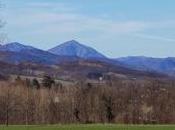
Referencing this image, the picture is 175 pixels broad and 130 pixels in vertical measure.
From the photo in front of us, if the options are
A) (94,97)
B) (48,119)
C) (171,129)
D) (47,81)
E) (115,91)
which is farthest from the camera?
(47,81)

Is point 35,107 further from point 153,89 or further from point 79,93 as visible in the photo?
point 153,89

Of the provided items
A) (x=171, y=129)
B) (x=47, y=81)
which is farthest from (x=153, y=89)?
(x=171, y=129)

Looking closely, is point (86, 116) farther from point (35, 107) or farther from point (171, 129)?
point (171, 129)

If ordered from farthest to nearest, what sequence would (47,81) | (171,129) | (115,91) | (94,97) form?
(47,81) → (115,91) → (94,97) → (171,129)

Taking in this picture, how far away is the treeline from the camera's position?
85812mm

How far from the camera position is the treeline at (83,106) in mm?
Result: 85812

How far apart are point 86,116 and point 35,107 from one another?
7.61 meters

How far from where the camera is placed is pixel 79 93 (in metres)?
95.2

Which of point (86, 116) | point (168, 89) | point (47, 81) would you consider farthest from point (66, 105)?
point (47, 81)

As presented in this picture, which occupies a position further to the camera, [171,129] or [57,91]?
[57,91]

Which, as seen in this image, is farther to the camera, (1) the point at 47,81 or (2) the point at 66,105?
(1) the point at 47,81

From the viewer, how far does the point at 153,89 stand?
4149 inches

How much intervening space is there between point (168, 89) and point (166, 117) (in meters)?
15.5

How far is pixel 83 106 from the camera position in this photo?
3546 inches
